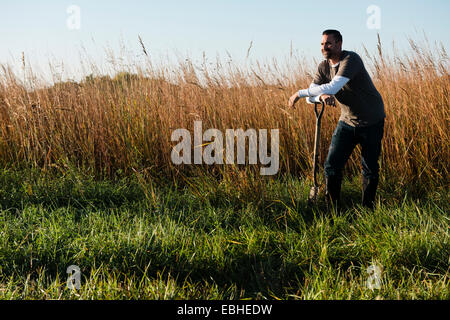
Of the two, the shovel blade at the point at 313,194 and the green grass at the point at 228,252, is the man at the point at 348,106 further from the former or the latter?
the green grass at the point at 228,252

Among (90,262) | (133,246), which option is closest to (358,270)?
(133,246)

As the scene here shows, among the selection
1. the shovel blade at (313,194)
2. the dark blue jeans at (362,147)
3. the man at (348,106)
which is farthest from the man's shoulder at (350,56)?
the shovel blade at (313,194)

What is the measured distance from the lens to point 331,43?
2.92 m

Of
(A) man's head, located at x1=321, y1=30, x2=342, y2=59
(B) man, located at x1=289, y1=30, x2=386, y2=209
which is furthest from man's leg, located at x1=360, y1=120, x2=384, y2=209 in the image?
(A) man's head, located at x1=321, y1=30, x2=342, y2=59

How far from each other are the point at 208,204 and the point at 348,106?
4.94ft

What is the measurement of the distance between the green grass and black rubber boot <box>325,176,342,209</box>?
15cm

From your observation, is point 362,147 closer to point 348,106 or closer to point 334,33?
point 348,106

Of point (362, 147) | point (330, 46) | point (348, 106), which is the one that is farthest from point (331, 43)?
point (362, 147)

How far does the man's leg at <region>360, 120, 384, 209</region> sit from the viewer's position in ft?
10.1

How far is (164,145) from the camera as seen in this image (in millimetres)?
4172

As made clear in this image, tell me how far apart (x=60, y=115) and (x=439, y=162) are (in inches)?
177

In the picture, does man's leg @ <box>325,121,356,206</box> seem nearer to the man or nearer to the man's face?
the man

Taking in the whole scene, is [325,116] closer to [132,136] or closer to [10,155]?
[132,136]
